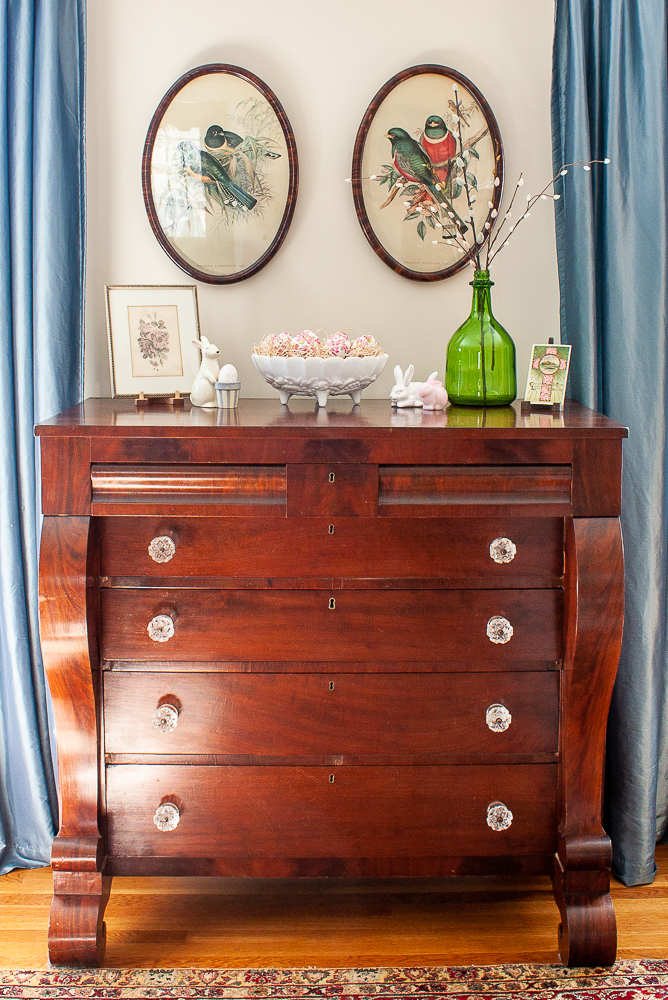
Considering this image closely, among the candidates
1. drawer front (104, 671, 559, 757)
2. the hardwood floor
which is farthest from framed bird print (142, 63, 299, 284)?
the hardwood floor

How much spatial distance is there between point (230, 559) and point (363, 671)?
1.20 feet

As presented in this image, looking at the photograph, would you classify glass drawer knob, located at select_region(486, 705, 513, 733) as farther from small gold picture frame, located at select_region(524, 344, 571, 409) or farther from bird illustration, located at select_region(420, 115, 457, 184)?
bird illustration, located at select_region(420, 115, 457, 184)

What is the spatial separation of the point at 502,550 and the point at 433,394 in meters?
0.42

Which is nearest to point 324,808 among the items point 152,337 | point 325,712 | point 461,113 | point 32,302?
point 325,712

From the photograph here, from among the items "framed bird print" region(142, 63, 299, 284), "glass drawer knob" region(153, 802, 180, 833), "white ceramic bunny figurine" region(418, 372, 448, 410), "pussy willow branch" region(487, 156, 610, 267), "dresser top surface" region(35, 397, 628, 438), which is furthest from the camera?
"framed bird print" region(142, 63, 299, 284)

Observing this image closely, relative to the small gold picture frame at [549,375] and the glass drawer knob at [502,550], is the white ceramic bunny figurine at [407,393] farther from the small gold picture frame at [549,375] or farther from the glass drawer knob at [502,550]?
the glass drawer knob at [502,550]

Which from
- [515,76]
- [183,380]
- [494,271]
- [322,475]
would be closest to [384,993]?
[322,475]

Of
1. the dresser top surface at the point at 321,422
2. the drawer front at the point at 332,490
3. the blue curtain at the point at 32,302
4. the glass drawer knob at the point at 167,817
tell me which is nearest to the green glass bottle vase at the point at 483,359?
the dresser top surface at the point at 321,422

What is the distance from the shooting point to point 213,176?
6.89 feet

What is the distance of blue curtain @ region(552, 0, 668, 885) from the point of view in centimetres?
192

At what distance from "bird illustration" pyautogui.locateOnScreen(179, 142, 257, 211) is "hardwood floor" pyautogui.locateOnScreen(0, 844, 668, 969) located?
178cm

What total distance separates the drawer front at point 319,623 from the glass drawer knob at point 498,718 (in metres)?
0.11

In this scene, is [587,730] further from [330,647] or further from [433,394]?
[433,394]

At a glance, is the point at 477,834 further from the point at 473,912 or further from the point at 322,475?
the point at 322,475
